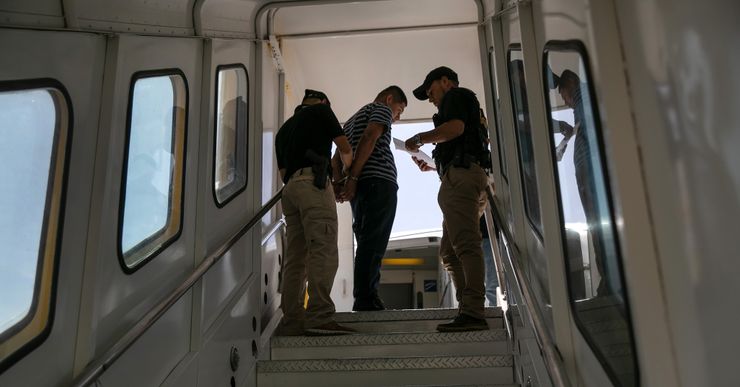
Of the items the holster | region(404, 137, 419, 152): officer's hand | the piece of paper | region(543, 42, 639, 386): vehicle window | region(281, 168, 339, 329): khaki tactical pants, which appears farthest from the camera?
the piece of paper

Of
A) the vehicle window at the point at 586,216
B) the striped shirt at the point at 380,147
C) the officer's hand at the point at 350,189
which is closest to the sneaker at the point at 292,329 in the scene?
the officer's hand at the point at 350,189

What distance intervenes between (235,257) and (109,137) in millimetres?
1484

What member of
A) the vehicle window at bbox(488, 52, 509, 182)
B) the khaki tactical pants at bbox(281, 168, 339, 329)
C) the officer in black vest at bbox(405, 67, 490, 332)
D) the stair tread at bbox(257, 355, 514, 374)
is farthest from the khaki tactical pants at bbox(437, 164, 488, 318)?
the khaki tactical pants at bbox(281, 168, 339, 329)

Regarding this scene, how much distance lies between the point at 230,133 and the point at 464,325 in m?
1.96

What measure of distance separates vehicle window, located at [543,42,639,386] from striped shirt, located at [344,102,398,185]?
2219mm

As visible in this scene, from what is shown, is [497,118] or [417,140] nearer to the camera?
[497,118]

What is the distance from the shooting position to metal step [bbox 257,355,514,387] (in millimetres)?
3461

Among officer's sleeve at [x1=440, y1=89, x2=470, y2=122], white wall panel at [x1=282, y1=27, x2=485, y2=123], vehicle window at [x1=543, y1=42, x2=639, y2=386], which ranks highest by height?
white wall panel at [x1=282, y1=27, x2=485, y2=123]

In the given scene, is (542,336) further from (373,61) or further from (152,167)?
(373,61)

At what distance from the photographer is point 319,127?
4.11 meters

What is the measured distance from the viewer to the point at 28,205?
1.95 m

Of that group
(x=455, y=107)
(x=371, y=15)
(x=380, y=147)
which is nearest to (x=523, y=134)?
(x=455, y=107)

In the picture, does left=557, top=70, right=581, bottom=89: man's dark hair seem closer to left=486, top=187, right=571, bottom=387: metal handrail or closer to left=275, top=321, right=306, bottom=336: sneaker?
left=486, top=187, right=571, bottom=387: metal handrail

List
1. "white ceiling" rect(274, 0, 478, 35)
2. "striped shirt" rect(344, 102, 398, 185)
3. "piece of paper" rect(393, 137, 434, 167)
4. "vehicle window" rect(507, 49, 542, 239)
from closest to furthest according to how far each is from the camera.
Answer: "vehicle window" rect(507, 49, 542, 239) → "striped shirt" rect(344, 102, 398, 185) → "white ceiling" rect(274, 0, 478, 35) → "piece of paper" rect(393, 137, 434, 167)
